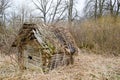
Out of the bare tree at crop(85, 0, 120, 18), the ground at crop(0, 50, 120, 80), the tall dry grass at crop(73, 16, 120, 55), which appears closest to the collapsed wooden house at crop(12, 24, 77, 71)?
the ground at crop(0, 50, 120, 80)

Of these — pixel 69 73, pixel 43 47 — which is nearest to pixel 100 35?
pixel 43 47

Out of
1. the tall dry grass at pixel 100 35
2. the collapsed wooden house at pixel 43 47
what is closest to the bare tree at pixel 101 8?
the tall dry grass at pixel 100 35

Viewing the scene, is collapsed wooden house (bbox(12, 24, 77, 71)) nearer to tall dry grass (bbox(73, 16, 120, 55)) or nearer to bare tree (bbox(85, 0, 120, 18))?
tall dry grass (bbox(73, 16, 120, 55))

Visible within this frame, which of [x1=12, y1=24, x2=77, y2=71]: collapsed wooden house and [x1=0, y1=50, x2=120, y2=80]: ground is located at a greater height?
[x1=12, y1=24, x2=77, y2=71]: collapsed wooden house

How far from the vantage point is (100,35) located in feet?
51.6

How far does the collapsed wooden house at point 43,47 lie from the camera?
874cm

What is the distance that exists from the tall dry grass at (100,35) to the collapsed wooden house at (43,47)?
18.1ft

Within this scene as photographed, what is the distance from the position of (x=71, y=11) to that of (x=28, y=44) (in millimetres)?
16973

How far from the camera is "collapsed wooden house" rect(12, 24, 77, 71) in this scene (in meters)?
8.74

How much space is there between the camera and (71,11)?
84.4 feet

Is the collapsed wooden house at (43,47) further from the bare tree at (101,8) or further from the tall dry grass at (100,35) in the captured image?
the bare tree at (101,8)

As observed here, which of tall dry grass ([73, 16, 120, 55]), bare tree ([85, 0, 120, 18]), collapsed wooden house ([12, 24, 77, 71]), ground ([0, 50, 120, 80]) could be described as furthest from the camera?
bare tree ([85, 0, 120, 18])

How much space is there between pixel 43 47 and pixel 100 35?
793 cm

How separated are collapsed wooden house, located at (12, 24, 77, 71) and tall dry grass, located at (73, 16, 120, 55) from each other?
5.53 meters
